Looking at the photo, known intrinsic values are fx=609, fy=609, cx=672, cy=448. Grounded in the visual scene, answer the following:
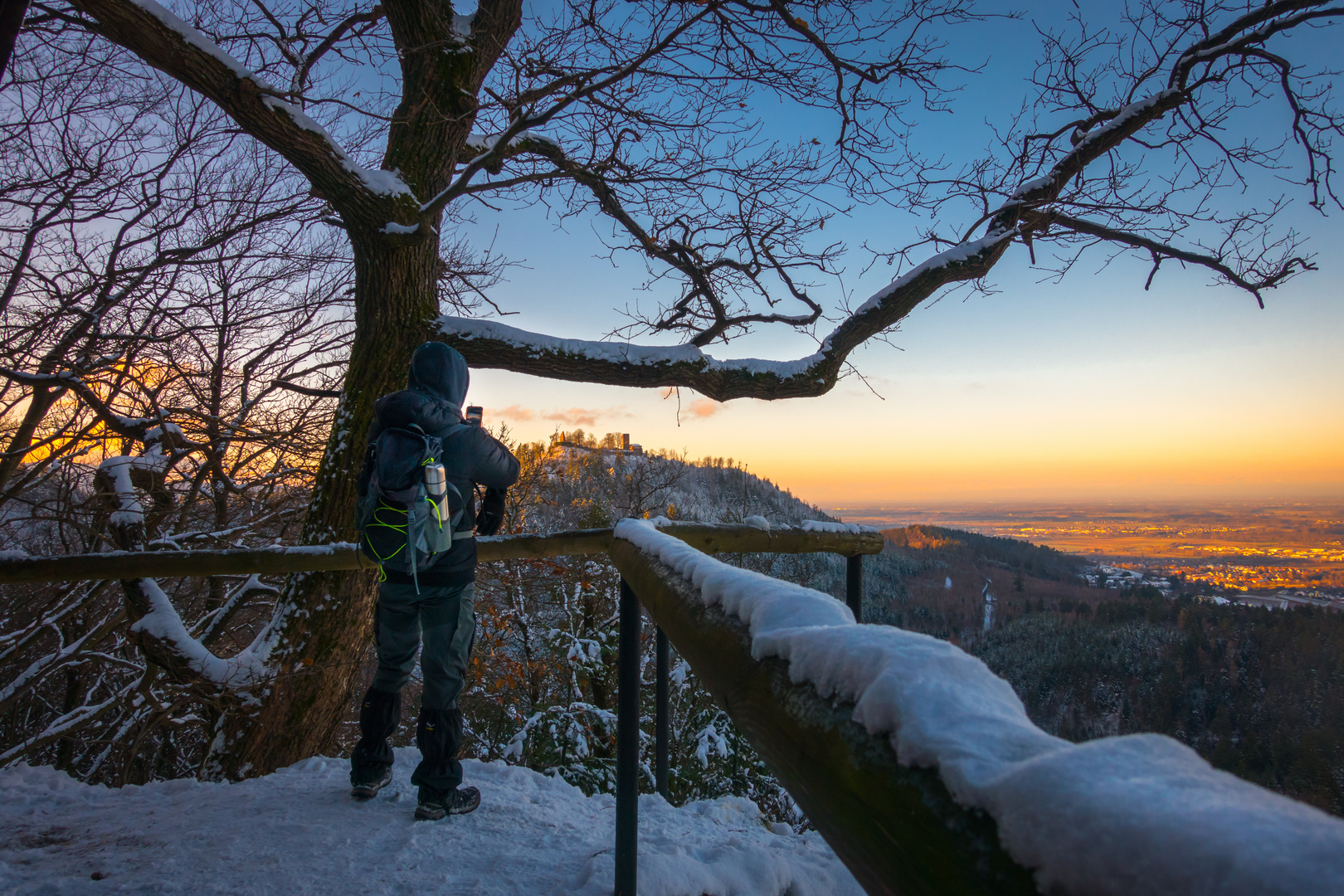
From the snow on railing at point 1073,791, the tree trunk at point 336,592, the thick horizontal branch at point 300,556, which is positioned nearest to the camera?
the snow on railing at point 1073,791

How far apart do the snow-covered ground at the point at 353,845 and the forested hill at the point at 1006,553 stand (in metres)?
20.2

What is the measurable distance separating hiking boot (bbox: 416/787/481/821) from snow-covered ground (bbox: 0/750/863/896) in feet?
0.12

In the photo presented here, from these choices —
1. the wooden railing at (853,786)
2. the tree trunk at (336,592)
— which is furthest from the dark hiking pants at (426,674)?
the wooden railing at (853,786)

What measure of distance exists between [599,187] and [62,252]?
11.9 feet

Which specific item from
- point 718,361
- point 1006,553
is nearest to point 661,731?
point 718,361

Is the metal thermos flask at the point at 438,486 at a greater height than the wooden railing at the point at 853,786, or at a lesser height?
greater

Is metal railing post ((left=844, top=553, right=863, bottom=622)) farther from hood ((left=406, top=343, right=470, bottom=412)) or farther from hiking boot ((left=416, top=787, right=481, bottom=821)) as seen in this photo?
hood ((left=406, top=343, right=470, bottom=412))

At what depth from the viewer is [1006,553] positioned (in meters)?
30.3

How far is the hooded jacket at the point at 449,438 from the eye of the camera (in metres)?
2.42

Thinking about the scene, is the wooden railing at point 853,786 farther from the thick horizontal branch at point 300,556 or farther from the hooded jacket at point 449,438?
the hooded jacket at point 449,438

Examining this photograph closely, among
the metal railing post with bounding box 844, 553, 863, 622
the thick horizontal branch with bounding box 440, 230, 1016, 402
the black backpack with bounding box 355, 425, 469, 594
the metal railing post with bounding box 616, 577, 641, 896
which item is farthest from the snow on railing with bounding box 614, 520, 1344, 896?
the thick horizontal branch with bounding box 440, 230, 1016, 402

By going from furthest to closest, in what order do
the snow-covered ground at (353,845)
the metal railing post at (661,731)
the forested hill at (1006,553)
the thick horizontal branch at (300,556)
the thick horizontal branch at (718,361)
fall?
1. the forested hill at (1006,553)
2. the thick horizontal branch at (718,361)
3. the metal railing post at (661,731)
4. the thick horizontal branch at (300,556)
5. the snow-covered ground at (353,845)

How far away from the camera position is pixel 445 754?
7.97 ft

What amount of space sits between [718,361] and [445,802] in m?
3.29
